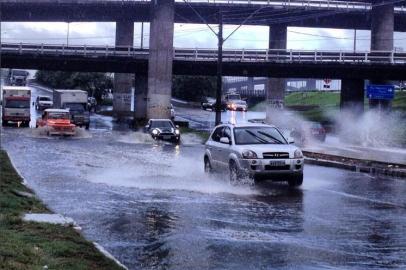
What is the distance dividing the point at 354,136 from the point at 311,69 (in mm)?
9378

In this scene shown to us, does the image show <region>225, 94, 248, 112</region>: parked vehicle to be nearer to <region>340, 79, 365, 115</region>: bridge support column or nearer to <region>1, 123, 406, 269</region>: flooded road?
<region>340, 79, 365, 115</region>: bridge support column

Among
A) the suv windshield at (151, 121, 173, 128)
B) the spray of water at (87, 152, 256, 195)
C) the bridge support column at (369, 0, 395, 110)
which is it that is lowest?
the spray of water at (87, 152, 256, 195)

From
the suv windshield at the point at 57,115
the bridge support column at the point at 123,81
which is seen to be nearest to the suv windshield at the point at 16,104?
the suv windshield at the point at 57,115

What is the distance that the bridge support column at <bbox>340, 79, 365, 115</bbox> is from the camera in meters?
59.6

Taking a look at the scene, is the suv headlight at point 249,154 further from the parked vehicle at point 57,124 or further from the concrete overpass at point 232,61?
the concrete overpass at point 232,61

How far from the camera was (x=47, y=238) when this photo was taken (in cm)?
890

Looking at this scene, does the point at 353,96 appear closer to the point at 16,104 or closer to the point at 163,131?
the point at 163,131

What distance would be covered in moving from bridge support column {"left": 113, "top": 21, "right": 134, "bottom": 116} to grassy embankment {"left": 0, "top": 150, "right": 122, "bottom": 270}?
64.1 meters

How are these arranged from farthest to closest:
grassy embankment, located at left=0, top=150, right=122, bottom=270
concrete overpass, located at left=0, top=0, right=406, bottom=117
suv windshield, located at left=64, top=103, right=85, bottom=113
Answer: suv windshield, located at left=64, top=103, right=85, bottom=113 < concrete overpass, located at left=0, top=0, right=406, bottom=117 < grassy embankment, located at left=0, top=150, right=122, bottom=270

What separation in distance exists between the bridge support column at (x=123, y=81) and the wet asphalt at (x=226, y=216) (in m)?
52.6

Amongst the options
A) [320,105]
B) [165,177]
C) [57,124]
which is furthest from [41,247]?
[320,105]

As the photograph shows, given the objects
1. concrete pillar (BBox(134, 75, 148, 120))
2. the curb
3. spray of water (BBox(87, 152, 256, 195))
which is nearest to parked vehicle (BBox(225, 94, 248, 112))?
concrete pillar (BBox(134, 75, 148, 120))

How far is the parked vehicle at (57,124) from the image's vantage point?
1741 inches

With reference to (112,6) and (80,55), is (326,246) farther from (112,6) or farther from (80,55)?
(112,6)
